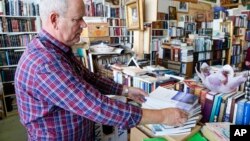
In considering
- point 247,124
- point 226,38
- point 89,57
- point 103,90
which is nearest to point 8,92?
point 89,57

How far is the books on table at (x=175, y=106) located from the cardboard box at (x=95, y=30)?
176cm

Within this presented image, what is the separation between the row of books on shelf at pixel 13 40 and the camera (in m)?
3.36

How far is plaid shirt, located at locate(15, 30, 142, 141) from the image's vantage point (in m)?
0.72

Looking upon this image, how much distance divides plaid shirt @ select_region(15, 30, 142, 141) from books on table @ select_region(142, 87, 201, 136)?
31cm

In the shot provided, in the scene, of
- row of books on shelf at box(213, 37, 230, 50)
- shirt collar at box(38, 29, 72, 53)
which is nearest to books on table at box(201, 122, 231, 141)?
shirt collar at box(38, 29, 72, 53)

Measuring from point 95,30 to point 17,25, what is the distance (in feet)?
5.28

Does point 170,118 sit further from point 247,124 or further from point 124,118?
point 247,124

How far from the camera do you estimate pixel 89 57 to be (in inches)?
98.8

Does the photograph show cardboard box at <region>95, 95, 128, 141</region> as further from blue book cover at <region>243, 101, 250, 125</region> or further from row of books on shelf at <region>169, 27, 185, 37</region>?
row of books on shelf at <region>169, 27, 185, 37</region>

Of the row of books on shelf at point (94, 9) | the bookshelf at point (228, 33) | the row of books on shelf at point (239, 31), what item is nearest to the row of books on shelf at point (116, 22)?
the row of books on shelf at point (94, 9)

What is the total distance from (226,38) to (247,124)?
4.00 metres

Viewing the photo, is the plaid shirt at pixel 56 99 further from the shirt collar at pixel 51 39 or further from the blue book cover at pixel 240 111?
the blue book cover at pixel 240 111

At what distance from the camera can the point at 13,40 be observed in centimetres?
347

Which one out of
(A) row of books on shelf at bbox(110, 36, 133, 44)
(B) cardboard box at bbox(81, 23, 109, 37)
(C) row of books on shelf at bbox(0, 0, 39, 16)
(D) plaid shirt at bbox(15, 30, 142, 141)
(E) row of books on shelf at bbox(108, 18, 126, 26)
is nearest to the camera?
(D) plaid shirt at bbox(15, 30, 142, 141)
